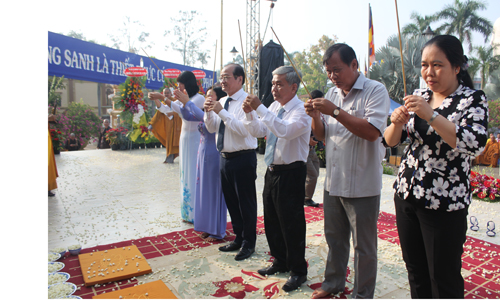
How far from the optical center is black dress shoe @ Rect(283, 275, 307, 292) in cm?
240

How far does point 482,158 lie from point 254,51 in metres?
8.41

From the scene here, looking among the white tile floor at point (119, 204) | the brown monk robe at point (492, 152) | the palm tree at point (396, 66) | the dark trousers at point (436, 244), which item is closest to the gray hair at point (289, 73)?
the dark trousers at point (436, 244)

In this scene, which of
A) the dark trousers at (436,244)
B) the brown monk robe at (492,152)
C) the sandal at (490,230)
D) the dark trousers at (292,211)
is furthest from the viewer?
the brown monk robe at (492,152)

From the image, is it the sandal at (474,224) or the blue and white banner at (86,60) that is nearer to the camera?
the sandal at (474,224)

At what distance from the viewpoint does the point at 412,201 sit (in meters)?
1.71

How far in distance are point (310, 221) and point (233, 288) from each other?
6.13 feet

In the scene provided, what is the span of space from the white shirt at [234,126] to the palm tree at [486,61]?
77.5 feet

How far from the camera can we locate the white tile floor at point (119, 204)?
372 cm

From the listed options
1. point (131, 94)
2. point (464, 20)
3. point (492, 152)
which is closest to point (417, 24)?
point (464, 20)

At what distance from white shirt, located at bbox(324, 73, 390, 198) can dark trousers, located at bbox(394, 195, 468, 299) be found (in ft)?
0.83

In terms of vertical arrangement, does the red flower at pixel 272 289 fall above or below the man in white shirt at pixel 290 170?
below

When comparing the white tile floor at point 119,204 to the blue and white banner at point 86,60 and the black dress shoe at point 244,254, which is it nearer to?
the black dress shoe at point 244,254

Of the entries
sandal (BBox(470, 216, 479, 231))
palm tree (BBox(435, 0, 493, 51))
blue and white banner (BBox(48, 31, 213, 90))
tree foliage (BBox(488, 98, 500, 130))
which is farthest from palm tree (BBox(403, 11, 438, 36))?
sandal (BBox(470, 216, 479, 231))

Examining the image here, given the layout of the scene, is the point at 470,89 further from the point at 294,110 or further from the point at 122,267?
the point at 122,267
